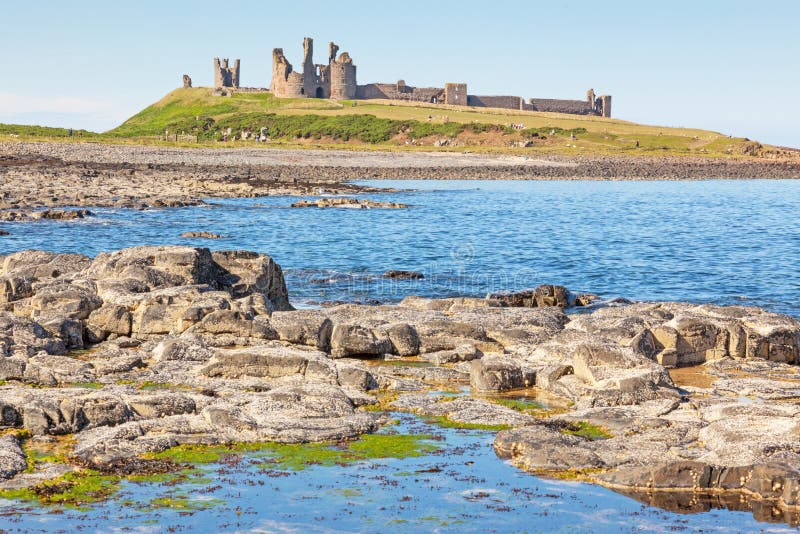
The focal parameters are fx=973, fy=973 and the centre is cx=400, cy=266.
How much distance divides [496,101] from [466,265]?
132915 mm

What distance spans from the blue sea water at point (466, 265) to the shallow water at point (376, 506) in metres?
0.03

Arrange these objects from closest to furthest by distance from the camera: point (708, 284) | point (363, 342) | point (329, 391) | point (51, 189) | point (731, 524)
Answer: point (731, 524), point (329, 391), point (363, 342), point (708, 284), point (51, 189)

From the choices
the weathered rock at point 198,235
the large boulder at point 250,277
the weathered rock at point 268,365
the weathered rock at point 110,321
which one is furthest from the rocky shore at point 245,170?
the weathered rock at point 268,365

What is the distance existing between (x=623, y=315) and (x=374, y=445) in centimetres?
1010

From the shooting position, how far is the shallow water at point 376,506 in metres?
11.9

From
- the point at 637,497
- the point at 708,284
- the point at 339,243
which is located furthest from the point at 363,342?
the point at 339,243

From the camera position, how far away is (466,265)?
4050 cm

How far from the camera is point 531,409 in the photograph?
690 inches

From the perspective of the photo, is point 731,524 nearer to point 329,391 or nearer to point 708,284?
point 329,391

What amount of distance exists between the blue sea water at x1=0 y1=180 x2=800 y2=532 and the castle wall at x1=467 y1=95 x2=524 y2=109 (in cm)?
7217

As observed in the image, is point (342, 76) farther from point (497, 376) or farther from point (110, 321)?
point (497, 376)

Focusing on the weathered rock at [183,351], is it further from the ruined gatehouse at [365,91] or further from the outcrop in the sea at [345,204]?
the ruined gatehouse at [365,91]

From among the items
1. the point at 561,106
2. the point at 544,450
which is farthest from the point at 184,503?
the point at 561,106

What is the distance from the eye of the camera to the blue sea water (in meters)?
12.1
